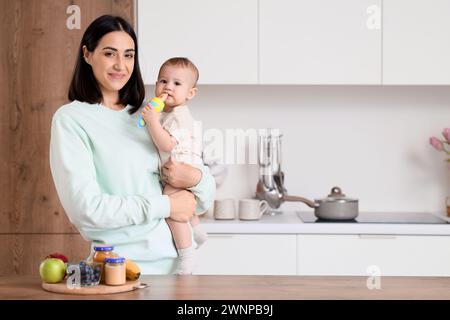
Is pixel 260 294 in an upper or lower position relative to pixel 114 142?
lower

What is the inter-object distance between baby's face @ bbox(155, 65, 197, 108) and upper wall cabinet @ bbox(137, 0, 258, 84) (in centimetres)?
116

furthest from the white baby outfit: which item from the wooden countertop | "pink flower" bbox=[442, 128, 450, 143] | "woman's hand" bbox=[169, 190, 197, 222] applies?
"pink flower" bbox=[442, 128, 450, 143]

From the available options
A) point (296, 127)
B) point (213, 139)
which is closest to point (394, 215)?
point (296, 127)

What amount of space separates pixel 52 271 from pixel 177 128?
2.19 ft

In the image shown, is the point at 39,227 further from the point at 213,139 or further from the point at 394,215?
the point at 394,215

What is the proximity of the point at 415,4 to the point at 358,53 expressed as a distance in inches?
13.7

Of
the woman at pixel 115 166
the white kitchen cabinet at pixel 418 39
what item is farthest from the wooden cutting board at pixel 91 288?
the white kitchen cabinet at pixel 418 39

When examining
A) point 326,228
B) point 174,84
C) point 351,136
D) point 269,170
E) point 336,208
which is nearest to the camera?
point 174,84

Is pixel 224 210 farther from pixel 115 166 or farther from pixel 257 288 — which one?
pixel 257 288

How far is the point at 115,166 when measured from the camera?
85.3 inches

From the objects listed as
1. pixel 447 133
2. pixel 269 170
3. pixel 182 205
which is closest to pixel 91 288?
pixel 182 205

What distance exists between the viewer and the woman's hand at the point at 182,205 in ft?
7.32
